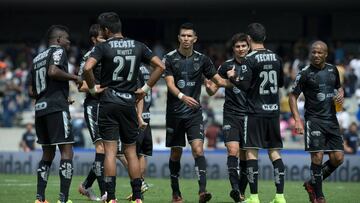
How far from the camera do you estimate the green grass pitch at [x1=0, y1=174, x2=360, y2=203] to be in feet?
52.4

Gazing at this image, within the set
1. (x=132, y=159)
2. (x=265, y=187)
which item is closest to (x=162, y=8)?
(x=265, y=187)

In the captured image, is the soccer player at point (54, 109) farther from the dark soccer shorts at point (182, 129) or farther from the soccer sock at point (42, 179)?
the dark soccer shorts at point (182, 129)

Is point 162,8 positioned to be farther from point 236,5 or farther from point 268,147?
point 268,147

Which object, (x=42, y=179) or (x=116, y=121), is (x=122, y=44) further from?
(x=42, y=179)

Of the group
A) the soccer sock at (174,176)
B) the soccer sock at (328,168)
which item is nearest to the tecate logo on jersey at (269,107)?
the soccer sock at (328,168)

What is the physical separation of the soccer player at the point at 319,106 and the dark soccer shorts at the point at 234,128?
3.79ft

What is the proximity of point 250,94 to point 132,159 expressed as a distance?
6.96 feet

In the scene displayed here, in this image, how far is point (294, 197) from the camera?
55.1 ft

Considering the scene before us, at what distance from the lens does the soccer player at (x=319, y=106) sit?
14.8 m

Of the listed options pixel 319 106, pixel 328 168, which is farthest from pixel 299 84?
pixel 328 168

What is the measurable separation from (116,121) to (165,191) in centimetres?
511

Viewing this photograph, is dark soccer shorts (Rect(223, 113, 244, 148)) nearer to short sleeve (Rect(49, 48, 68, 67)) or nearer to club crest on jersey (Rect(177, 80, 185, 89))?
club crest on jersey (Rect(177, 80, 185, 89))

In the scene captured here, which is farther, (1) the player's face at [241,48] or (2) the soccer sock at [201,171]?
(1) the player's face at [241,48]

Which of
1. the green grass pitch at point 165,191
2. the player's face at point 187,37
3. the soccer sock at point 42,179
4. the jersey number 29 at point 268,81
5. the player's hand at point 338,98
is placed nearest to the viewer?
the soccer sock at point 42,179
